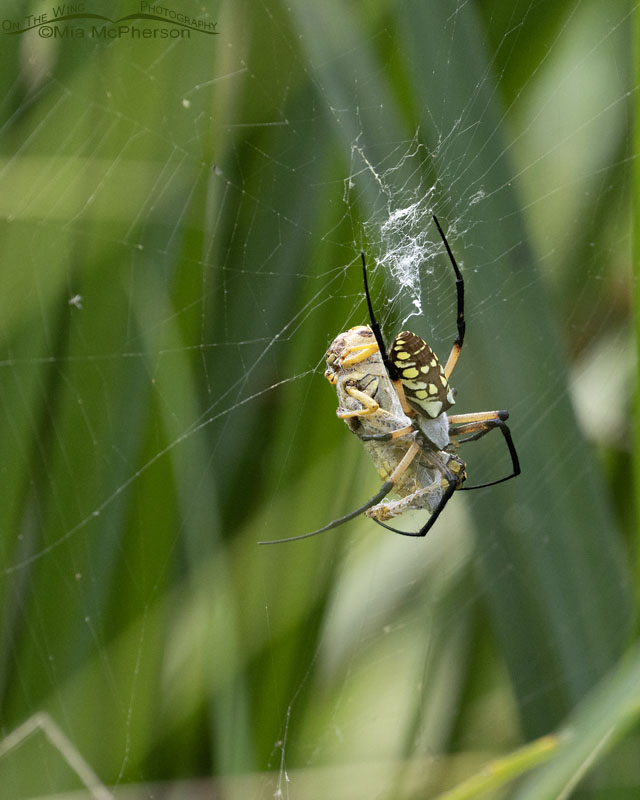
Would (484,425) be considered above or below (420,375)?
below

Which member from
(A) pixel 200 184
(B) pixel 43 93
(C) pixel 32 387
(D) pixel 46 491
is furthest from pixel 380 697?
(B) pixel 43 93

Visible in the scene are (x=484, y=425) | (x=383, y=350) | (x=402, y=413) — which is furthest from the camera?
(x=484, y=425)

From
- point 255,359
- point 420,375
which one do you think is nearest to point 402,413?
point 420,375

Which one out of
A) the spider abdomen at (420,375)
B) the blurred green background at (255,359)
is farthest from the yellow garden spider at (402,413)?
the blurred green background at (255,359)

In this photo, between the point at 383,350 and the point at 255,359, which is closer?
the point at 383,350

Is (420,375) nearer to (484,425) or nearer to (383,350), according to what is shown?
(383,350)

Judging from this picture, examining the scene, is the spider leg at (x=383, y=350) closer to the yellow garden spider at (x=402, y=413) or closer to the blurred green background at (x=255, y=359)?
the yellow garden spider at (x=402, y=413)

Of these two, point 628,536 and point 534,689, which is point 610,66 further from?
point 534,689
